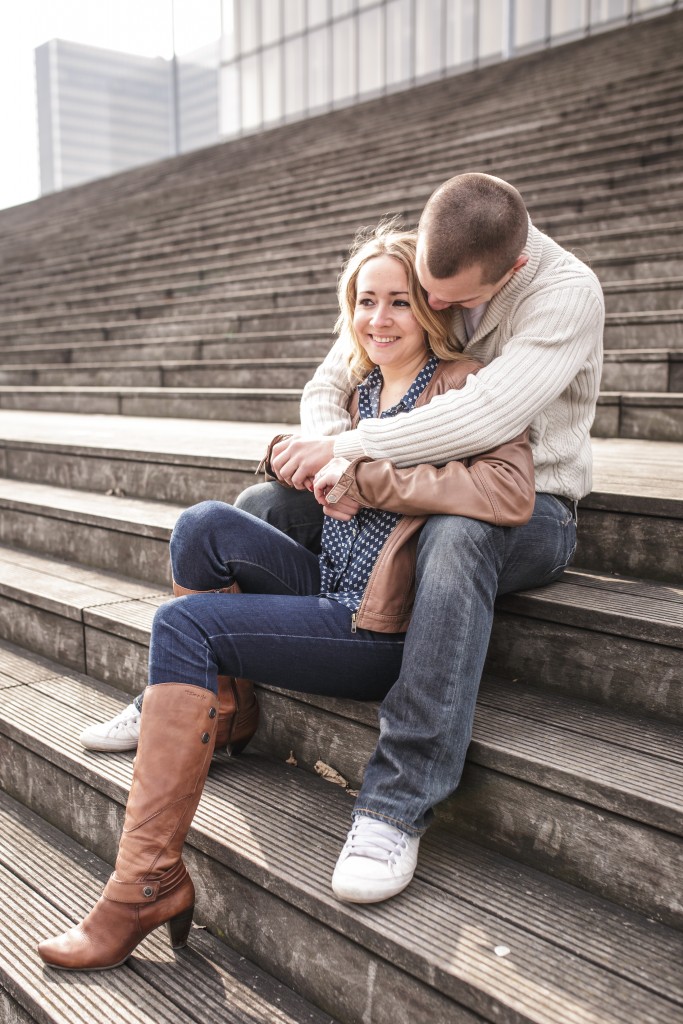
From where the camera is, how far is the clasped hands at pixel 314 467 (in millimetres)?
1862

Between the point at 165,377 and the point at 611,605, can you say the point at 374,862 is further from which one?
the point at 165,377

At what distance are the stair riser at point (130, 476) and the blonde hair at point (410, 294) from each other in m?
1.00

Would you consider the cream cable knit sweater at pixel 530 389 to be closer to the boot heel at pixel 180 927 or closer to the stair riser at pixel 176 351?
the boot heel at pixel 180 927

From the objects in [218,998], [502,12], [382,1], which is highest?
[382,1]

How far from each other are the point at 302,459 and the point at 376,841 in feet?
2.77

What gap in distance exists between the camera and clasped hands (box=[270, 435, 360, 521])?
1862 millimetres

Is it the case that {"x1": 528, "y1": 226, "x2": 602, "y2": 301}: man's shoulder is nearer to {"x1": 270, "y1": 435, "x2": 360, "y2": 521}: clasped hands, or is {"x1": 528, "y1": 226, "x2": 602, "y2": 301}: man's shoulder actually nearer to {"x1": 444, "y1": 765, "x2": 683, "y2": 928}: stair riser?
{"x1": 270, "y1": 435, "x2": 360, "y2": 521}: clasped hands

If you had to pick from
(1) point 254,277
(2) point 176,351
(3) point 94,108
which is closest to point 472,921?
(2) point 176,351

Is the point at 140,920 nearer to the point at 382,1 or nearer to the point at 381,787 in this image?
the point at 381,787

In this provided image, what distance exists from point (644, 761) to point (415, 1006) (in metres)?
0.58

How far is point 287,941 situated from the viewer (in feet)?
5.28

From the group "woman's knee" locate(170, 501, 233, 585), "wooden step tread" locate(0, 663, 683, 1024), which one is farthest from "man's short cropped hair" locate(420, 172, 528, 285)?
"wooden step tread" locate(0, 663, 683, 1024)

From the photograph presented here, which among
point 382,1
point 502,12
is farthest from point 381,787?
point 382,1

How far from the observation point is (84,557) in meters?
3.27
